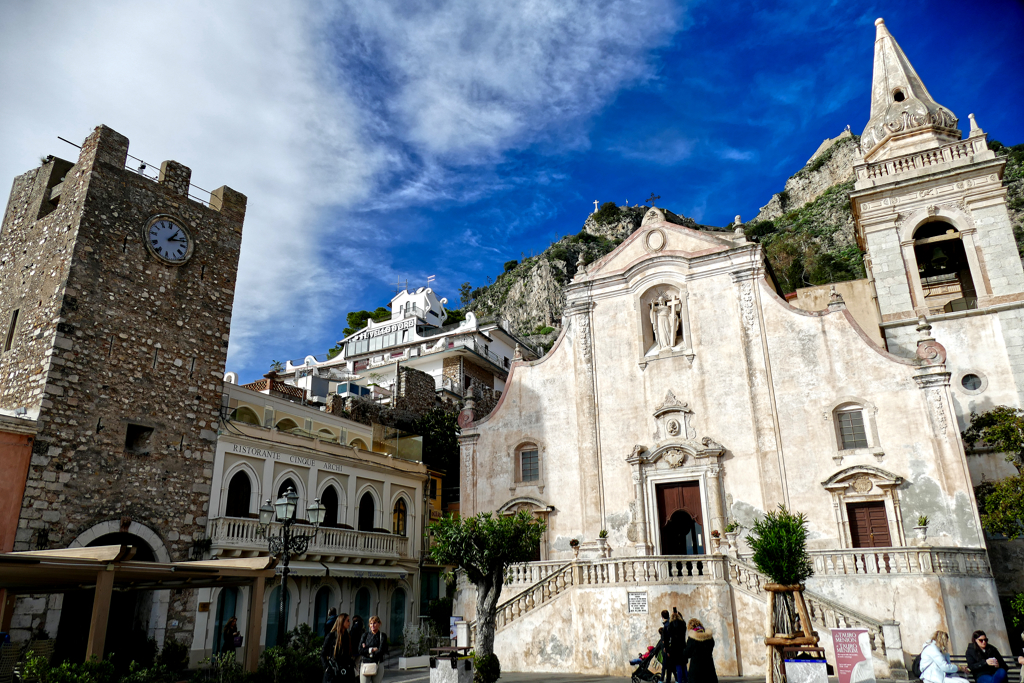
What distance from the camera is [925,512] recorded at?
63.1 ft

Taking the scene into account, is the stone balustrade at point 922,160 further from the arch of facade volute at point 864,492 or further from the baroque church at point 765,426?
the arch of facade volute at point 864,492

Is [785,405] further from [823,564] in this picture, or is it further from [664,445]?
[823,564]

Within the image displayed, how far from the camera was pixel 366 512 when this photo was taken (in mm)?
26219

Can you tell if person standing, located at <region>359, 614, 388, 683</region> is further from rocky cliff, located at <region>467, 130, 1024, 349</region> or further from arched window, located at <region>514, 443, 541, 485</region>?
rocky cliff, located at <region>467, 130, 1024, 349</region>

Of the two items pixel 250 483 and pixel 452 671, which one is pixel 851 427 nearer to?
pixel 452 671

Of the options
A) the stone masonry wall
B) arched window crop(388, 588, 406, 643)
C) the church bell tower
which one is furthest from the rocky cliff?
arched window crop(388, 588, 406, 643)

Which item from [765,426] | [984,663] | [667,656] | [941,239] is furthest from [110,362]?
[941,239]

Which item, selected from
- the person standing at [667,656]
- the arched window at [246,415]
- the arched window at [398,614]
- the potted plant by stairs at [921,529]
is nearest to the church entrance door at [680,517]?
the potted plant by stairs at [921,529]

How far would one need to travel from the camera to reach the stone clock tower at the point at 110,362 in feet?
56.3

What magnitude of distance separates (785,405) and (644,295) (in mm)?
6277

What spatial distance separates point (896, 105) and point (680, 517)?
1792 centimetres

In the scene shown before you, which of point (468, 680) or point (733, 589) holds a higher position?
point (733, 589)

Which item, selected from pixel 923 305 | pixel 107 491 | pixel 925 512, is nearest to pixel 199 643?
pixel 107 491

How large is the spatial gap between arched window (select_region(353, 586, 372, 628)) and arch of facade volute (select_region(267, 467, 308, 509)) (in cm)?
372
